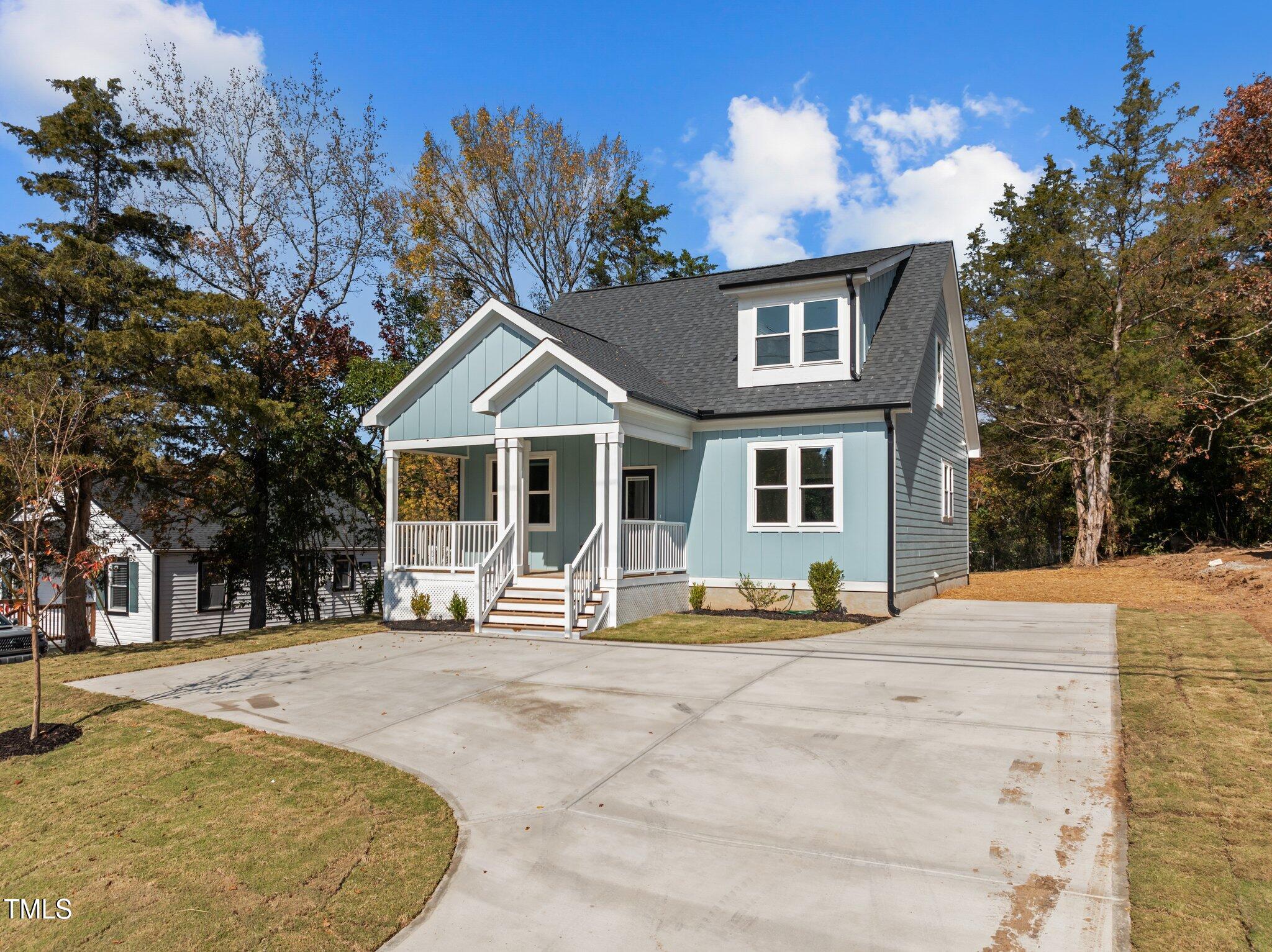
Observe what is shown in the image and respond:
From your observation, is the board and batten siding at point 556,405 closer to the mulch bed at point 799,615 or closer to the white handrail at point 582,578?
the white handrail at point 582,578

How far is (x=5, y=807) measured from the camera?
5.40 m

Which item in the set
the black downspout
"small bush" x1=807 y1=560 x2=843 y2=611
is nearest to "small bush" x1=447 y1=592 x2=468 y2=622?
"small bush" x1=807 y1=560 x2=843 y2=611

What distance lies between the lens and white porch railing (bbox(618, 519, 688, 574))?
13969 millimetres

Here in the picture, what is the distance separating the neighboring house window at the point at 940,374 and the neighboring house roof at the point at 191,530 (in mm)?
16356

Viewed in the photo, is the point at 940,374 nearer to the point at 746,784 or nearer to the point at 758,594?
the point at 758,594

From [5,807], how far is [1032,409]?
84.1 feet

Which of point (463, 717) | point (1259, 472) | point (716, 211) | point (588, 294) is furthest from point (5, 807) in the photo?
point (1259, 472)

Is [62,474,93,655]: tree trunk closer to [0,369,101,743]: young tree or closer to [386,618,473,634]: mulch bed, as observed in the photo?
[0,369,101,743]: young tree

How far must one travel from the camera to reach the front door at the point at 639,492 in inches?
645

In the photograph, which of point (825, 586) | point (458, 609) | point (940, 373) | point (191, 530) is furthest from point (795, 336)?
point (191, 530)

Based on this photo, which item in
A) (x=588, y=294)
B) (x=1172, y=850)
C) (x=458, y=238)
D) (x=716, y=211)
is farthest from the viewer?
(x=458, y=238)

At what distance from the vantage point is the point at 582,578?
1334 cm

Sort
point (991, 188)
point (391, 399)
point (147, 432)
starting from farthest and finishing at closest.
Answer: point (991, 188) → point (391, 399) → point (147, 432)

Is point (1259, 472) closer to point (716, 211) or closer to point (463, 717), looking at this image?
point (716, 211)
